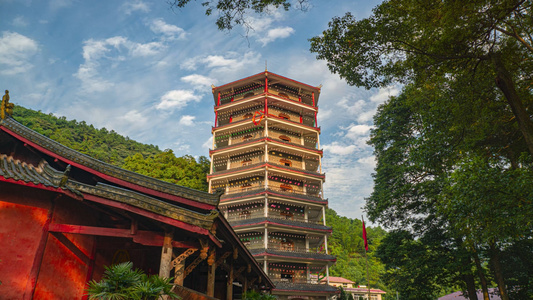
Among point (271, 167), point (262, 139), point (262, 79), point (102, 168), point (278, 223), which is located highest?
point (262, 79)

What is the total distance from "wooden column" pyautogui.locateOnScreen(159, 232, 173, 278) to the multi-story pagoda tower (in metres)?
26.8

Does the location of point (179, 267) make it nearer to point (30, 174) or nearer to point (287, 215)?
point (30, 174)

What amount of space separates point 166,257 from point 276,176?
109 ft

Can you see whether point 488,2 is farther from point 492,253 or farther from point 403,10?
point 492,253

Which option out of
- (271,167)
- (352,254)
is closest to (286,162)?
(271,167)

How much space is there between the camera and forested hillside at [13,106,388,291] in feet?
139

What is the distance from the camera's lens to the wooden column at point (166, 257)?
7.49 meters

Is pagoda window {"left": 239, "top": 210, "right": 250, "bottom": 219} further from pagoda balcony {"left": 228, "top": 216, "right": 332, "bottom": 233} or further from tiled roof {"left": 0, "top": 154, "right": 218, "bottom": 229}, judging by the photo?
tiled roof {"left": 0, "top": 154, "right": 218, "bottom": 229}

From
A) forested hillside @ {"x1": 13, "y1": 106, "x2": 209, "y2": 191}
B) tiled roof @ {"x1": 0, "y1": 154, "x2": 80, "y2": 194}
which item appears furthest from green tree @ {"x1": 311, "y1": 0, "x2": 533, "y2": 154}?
forested hillside @ {"x1": 13, "y1": 106, "x2": 209, "y2": 191}

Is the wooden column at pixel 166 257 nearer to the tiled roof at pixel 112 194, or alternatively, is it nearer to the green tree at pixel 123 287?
the tiled roof at pixel 112 194

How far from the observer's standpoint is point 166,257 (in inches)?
302

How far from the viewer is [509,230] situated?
1259 cm

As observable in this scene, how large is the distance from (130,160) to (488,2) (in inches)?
1616

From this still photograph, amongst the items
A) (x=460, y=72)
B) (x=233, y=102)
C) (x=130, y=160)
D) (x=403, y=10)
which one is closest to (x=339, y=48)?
(x=403, y=10)
